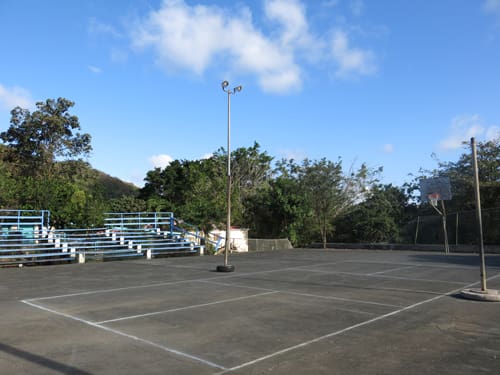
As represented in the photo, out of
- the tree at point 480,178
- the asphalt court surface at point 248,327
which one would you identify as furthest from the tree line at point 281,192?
the asphalt court surface at point 248,327

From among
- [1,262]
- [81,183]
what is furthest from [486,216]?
[81,183]

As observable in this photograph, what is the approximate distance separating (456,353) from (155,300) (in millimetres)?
6542

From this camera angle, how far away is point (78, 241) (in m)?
23.6

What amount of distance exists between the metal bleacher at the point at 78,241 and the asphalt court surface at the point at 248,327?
312 inches

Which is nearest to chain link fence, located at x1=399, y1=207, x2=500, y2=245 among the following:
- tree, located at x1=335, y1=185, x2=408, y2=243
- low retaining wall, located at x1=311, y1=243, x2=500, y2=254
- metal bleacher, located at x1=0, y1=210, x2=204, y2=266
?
low retaining wall, located at x1=311, y1=243, x2=500, y2=254

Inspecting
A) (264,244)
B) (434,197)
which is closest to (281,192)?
(264,244)

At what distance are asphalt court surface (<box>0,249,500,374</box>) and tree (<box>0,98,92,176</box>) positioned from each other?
3088 cm

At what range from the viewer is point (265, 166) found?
48500 millimetres

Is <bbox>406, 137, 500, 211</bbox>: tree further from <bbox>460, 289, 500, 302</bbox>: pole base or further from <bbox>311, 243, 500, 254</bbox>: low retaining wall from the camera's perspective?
<bbox>460, 289, 500, 302</bbox>: pole base

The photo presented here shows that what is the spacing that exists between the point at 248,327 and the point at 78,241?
63.6 feet

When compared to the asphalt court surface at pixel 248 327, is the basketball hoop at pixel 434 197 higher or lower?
higher

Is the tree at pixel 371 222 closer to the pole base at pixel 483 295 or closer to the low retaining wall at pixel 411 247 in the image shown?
the low retaining wall at pixel 411 247

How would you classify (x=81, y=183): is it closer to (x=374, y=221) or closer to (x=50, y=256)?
(x=50, y=256)

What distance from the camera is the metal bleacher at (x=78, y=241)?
20469mm
